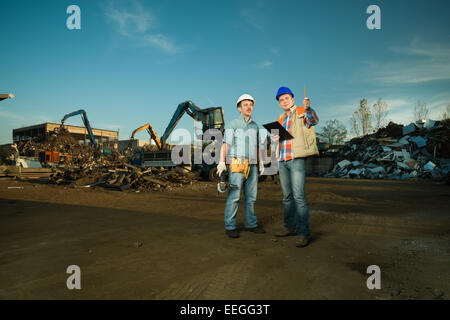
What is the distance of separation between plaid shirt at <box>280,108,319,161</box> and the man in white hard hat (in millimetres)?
511

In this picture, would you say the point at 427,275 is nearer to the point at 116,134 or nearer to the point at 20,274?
the point at 20,274

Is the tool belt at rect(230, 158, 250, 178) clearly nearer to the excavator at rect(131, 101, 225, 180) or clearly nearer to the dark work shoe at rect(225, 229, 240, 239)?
the dark work shoe at rect(225, 229, 240, 239)

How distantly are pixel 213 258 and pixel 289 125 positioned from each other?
206 centimetres

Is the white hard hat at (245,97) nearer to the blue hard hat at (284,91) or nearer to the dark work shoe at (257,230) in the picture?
the blue hard hat at (284,91)

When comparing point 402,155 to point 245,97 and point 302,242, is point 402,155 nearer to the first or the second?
point 245,97

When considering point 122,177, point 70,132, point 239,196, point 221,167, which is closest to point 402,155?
point 122,177

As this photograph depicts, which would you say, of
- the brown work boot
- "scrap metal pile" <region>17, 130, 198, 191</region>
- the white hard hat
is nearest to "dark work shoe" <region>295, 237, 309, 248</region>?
the brown work boot

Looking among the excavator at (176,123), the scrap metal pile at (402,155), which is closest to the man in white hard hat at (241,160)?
the excavator at (176,123)

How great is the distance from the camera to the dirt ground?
202 centimetres

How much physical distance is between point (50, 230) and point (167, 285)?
3.00 meters

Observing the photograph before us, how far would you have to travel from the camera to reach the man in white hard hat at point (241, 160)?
368 centimetres
